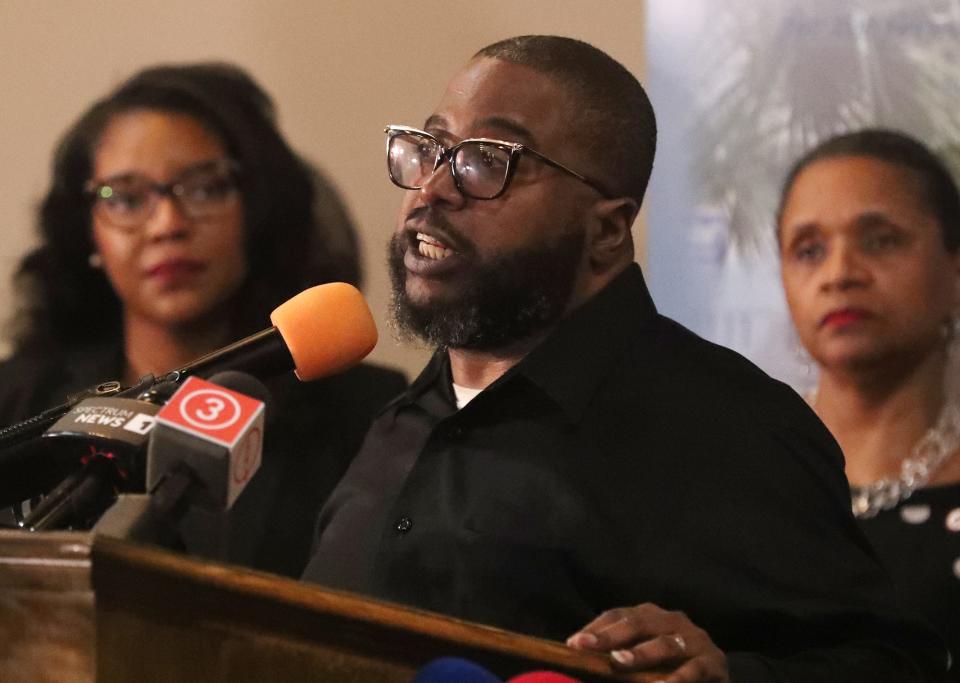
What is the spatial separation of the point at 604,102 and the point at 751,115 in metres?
0.55

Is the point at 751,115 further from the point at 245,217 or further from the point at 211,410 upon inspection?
the point at 211,410

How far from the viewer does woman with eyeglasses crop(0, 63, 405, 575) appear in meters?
2.47

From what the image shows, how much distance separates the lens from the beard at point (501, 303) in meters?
1.69

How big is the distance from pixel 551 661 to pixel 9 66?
202cm

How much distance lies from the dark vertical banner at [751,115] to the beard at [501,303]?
59cm

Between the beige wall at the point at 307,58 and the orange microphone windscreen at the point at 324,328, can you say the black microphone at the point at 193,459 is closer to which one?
the orange microphone windscreen at the point at 324,328

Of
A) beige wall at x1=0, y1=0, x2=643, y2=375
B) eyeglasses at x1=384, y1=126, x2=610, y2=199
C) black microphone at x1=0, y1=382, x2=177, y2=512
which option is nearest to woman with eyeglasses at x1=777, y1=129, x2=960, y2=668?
beige wall at x1=0, y1=0, x2=643, y2=375

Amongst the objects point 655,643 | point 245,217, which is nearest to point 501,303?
point 655,643

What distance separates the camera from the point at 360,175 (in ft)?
8.20

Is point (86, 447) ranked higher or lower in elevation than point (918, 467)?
higher

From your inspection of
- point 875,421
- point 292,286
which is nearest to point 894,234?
point 875,421

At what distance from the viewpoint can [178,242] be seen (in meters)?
2.47

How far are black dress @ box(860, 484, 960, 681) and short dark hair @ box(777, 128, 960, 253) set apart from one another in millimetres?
384

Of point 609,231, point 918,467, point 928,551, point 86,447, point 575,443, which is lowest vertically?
point 928,551
